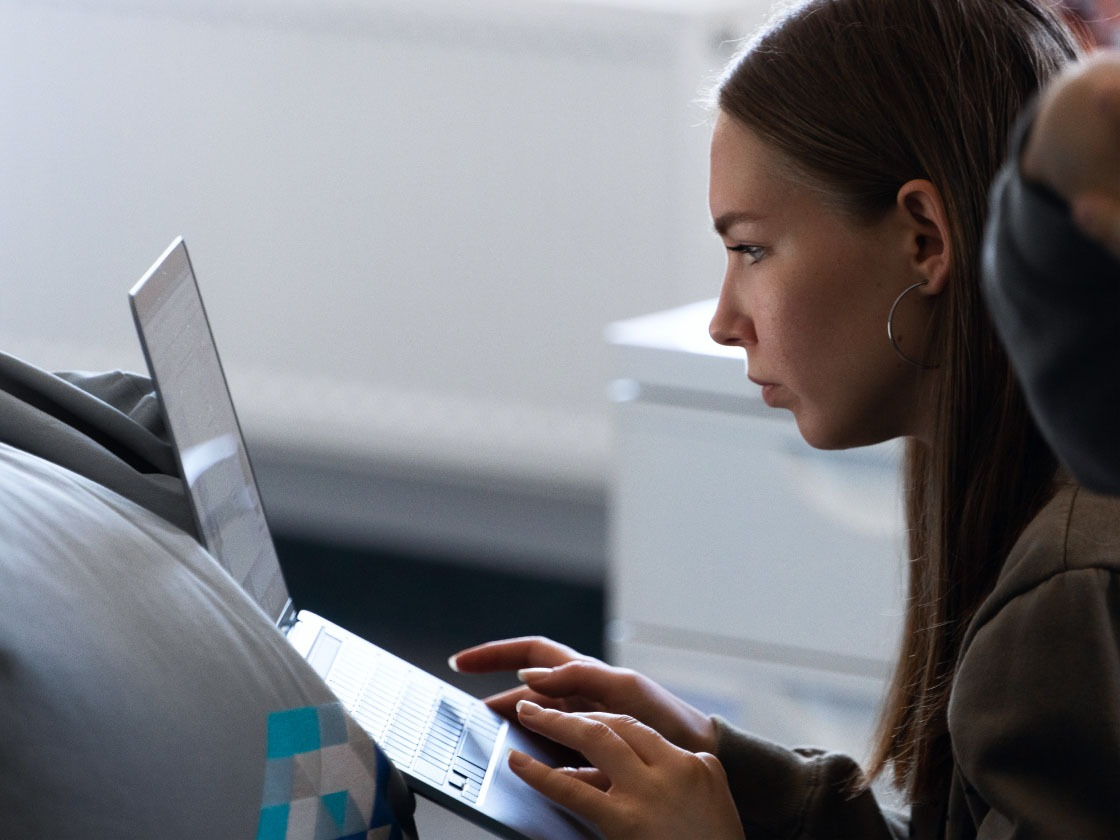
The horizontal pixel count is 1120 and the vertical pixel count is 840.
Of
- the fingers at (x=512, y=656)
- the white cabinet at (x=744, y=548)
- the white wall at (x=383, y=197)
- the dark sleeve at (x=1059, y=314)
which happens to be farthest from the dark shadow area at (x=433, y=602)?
the dark sleeve at (x=1059, y=314)

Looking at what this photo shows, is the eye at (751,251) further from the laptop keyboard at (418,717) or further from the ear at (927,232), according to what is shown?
the laptop keyboard at (418,717)

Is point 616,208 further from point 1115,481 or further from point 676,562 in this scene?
point 1115,481

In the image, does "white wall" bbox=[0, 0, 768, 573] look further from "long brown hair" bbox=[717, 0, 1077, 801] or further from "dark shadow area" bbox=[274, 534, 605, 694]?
"long brown hair" bbox=[717, 0, 1077, 801]

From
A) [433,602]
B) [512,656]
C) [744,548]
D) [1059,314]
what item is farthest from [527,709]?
[433,602]

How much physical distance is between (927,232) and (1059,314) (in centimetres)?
41

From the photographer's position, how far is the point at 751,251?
2.42 feet

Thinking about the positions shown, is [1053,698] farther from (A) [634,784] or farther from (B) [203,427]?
(B) [203,427]

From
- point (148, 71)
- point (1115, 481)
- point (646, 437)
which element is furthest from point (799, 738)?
point (148, 71)

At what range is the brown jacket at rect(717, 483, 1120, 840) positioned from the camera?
1.81 feet

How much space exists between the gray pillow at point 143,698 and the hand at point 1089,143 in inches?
13.7

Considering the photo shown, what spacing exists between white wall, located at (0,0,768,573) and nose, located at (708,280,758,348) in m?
1.17

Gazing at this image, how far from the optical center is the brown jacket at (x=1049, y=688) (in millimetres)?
550

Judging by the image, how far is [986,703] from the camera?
57 cm

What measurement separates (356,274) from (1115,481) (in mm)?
1853
